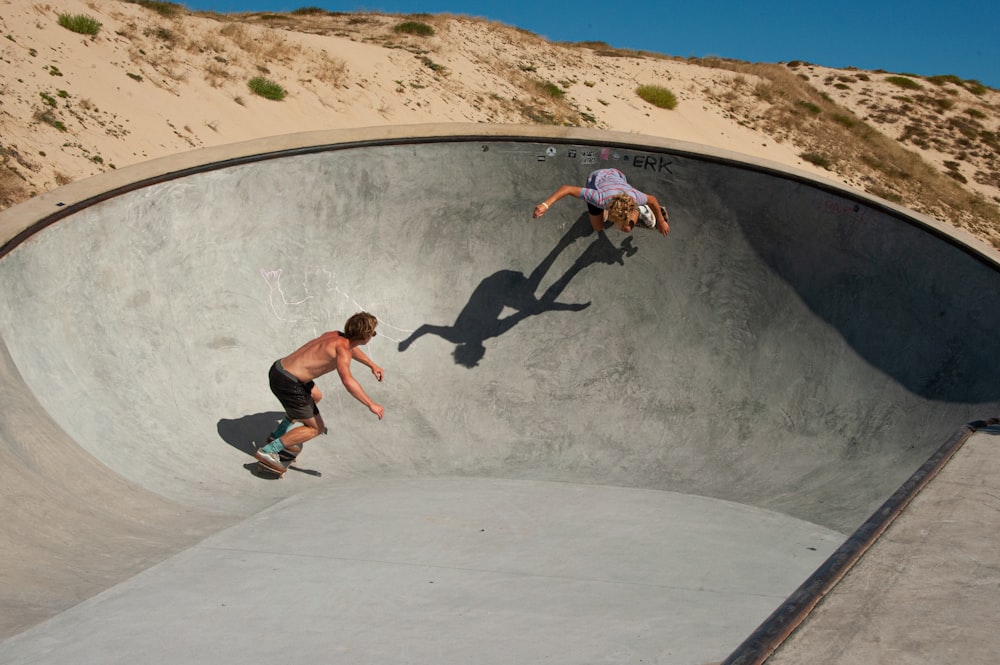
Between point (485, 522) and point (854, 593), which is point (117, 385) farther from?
point (854, 593)

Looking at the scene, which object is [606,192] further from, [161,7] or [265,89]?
[161,7]

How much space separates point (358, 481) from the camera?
749 centimetres

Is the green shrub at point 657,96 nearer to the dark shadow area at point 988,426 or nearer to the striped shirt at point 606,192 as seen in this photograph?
the striped shirt at point 606,192

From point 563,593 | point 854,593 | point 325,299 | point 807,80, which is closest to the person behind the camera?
point 854,593

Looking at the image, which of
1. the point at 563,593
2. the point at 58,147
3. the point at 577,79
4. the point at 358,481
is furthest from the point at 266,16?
the point at 563,593

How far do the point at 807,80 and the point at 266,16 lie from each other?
25752 mm

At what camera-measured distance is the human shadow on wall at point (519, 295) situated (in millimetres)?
8914

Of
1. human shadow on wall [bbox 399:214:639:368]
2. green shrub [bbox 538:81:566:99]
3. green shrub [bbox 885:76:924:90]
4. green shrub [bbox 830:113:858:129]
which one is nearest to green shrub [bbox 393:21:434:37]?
green shrub [bbox 538:81:566:99]

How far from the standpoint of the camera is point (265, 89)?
818 inches

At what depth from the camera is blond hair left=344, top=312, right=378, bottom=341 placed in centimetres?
645

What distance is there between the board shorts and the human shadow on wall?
2235mm

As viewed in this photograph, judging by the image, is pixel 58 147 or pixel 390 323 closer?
pixel 390 323

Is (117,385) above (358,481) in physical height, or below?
above

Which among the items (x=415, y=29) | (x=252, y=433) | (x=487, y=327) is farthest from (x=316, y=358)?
(x=415, y=29)
